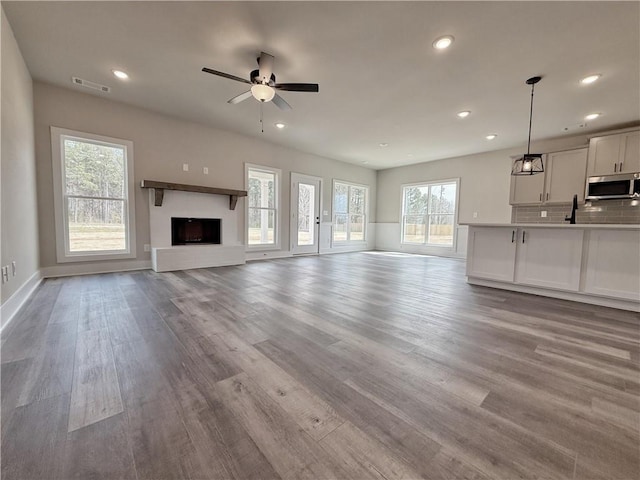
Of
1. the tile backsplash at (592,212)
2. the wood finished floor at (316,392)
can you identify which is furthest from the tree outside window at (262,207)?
the tile backsplash at (592,212)

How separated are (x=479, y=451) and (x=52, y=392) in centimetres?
202

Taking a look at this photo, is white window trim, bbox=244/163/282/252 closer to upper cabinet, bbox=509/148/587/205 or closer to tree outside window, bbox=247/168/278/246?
tree outside window, bbox=247/168/278/246

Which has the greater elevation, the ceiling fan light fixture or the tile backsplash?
the ceiling fan light fixture

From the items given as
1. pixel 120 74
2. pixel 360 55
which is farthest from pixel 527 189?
pixel 120 74

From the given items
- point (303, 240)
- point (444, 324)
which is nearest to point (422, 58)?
point (444, 324)

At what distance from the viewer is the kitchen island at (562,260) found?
284 cm

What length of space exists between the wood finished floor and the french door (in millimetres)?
4290

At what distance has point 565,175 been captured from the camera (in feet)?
17.1

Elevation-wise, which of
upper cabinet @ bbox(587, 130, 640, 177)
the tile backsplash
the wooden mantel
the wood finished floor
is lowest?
the wood finished floor

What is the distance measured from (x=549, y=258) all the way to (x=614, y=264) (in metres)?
0.55

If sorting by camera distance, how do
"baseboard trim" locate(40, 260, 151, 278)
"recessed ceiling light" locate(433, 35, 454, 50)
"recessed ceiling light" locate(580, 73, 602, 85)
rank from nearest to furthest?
"recessed ceiling light" locate(433, 35, 454, 50), "recessed ceiling light" locate(580, 73, 602, 85), "baseboard trim" locate(40, 260, 151, 278)

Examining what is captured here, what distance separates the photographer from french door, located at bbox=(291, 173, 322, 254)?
6858 mm

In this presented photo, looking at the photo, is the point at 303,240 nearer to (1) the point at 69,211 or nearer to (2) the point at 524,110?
(1) the point at 69,211

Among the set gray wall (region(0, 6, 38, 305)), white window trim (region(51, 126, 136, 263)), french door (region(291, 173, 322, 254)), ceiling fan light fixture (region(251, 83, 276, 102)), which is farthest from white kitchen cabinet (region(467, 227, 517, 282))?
white window trim (region(51, 126, 136, 263))
